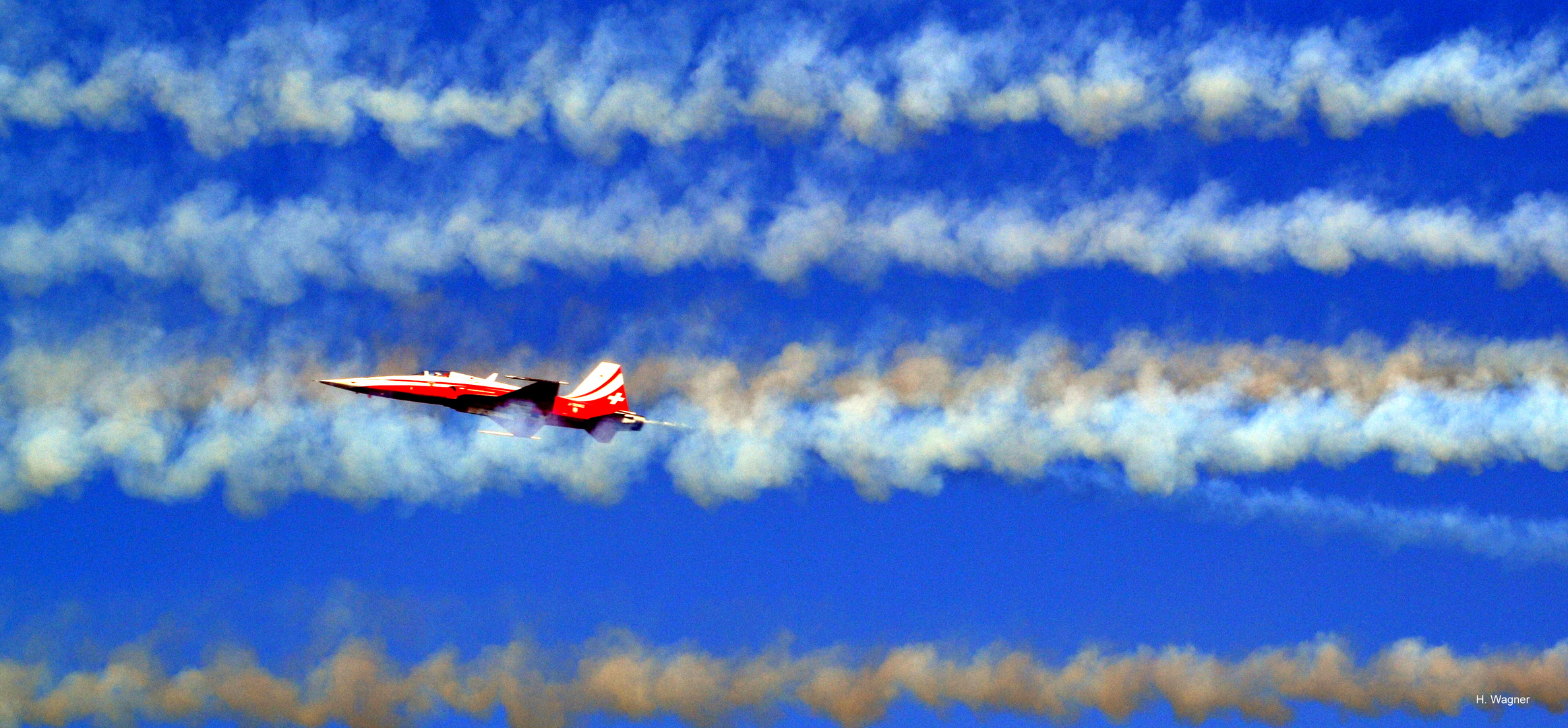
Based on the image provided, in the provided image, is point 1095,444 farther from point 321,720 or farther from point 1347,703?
point 321,720

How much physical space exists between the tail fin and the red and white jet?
0.03 meters

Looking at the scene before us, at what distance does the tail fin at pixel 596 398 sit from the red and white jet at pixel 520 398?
0.03 m

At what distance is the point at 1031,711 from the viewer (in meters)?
68.7

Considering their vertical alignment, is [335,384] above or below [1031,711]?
above

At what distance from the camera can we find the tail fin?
→ 69.4 meters

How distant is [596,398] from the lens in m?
69.7

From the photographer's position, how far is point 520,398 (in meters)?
69.1

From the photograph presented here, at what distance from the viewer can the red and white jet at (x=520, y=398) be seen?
226ft

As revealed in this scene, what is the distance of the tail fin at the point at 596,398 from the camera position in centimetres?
6944

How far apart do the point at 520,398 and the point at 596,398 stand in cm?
326

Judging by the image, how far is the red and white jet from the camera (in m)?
68.9

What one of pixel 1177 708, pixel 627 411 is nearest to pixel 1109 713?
pixel 1177 708

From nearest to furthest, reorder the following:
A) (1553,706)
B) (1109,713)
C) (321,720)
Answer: (1553,706)
(1109,713)
(321,720)

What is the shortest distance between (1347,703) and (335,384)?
44913 mm
